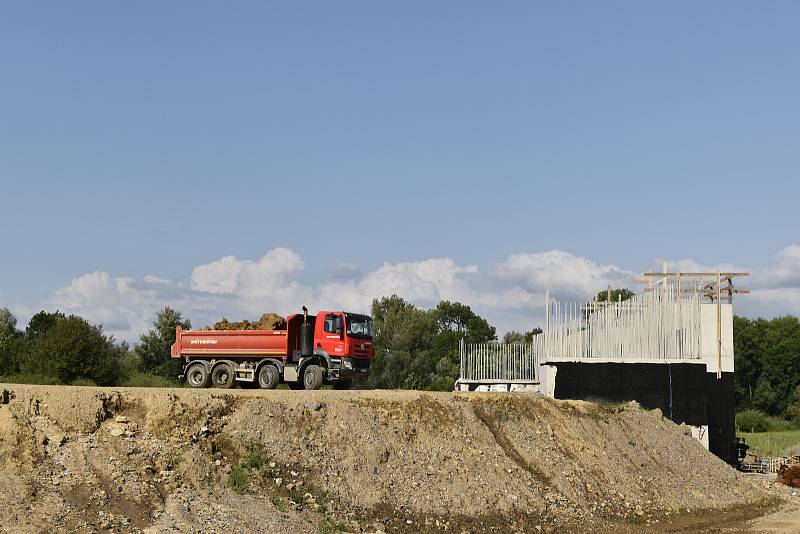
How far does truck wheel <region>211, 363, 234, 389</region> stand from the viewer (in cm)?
3516

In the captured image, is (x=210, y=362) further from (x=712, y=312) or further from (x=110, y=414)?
(x=712, y=312)

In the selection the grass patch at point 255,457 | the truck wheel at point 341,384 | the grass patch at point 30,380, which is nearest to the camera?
the grass patch at point 255,457

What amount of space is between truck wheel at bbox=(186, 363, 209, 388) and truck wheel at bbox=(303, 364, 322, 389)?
3.85 m

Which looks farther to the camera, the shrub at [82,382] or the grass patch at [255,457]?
the shrub at [82,382]

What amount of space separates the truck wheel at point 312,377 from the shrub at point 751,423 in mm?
51008

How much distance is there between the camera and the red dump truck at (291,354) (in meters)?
34.2

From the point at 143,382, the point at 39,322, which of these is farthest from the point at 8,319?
the point at 143,382

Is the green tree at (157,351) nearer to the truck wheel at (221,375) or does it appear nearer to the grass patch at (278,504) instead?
the truck wheel at (221,375)

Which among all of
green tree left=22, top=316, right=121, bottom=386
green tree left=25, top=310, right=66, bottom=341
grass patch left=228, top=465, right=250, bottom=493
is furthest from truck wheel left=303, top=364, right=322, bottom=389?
green tree left=25, top=310, right=66, bottom=341

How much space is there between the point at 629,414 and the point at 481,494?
13014mm

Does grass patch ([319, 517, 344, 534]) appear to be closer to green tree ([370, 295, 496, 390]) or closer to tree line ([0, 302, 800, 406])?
tree line ([0, 302, 800, 406])

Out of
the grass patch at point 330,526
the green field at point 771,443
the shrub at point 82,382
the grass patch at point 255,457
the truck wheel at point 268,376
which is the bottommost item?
the grass patch at point 330,526

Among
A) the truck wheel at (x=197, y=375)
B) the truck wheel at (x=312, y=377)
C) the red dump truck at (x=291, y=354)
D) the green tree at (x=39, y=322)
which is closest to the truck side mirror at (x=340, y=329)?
the red dump truck at (x=291, y=354)

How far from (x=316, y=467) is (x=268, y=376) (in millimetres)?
9972
